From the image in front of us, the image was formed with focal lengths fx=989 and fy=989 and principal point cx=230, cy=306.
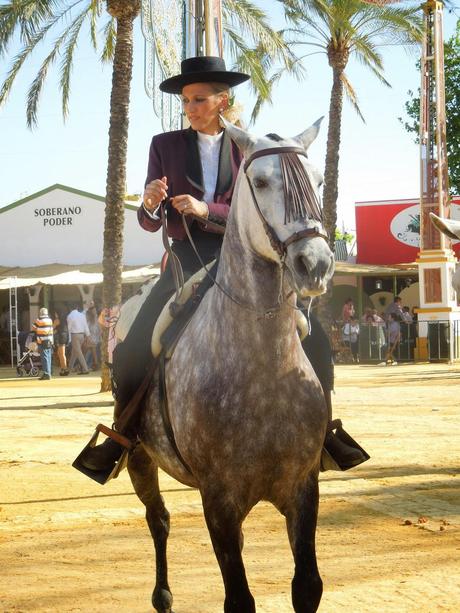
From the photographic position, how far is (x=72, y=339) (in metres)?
30.6

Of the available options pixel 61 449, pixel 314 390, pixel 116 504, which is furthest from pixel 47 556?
pixel 61 449

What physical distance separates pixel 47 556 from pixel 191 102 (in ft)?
11.6

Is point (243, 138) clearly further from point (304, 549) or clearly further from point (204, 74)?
point (304, 549)

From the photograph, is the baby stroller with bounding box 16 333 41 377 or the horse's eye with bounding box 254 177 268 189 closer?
the horse's eye with bounding box 254 177 268 189

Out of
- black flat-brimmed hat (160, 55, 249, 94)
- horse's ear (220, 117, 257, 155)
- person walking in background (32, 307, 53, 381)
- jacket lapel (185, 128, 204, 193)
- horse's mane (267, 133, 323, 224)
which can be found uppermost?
black flat-brimmed hat (160, 55, 249, 94)

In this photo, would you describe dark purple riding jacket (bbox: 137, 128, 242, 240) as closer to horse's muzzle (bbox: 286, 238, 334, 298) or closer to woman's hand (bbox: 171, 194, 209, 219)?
woman's hand (bbox: 171, 194, 209, 219)

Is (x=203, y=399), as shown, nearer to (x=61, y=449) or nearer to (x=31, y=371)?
(x=61, y=449)

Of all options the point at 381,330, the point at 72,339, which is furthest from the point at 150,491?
the point at 381,330

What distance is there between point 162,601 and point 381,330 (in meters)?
27.8

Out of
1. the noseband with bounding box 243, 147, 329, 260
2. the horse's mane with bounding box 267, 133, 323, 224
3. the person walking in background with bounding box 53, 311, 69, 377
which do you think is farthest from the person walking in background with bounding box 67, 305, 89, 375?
the horse's mane with bounding box 267, 133, 323, 224

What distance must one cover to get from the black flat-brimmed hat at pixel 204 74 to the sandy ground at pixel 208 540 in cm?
299

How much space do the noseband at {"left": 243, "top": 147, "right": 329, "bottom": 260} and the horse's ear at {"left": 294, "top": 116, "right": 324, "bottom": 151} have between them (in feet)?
0.47

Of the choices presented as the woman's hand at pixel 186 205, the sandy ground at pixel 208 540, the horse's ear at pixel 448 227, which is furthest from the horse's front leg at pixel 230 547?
the horse's ear at pixel 448 227

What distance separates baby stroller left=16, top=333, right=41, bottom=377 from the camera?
3052cm
